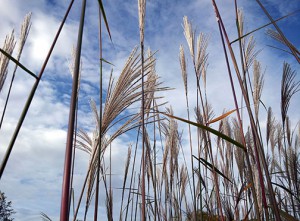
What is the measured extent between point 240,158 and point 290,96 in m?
1.48

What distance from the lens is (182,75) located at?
12.6 ft

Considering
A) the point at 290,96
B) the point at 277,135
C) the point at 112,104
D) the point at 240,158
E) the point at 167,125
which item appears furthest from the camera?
the point at 277,135

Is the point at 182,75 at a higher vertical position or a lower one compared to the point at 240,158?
higher

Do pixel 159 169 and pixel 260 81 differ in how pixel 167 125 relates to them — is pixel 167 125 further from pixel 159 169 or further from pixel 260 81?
pixel 260 81

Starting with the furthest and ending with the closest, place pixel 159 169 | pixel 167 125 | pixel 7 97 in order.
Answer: pixel 159 169, pixel 167 125, pixel 7 97

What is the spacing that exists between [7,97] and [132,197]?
6.35 feet

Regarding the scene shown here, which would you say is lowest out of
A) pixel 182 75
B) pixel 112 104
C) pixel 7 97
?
pixel 112 104

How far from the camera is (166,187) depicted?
414 cm

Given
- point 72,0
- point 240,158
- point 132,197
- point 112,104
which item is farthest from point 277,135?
point 72,0

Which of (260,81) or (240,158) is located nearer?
(260,81)

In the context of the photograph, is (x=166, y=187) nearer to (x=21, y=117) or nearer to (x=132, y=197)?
(x=132, y=197)

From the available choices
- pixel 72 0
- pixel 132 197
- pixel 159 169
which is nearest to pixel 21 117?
pixel 72 0

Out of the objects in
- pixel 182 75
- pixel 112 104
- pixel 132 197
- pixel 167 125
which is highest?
pixel 182 75

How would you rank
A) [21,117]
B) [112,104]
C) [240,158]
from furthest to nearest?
[240,158] < [112,104] < [21,117]
